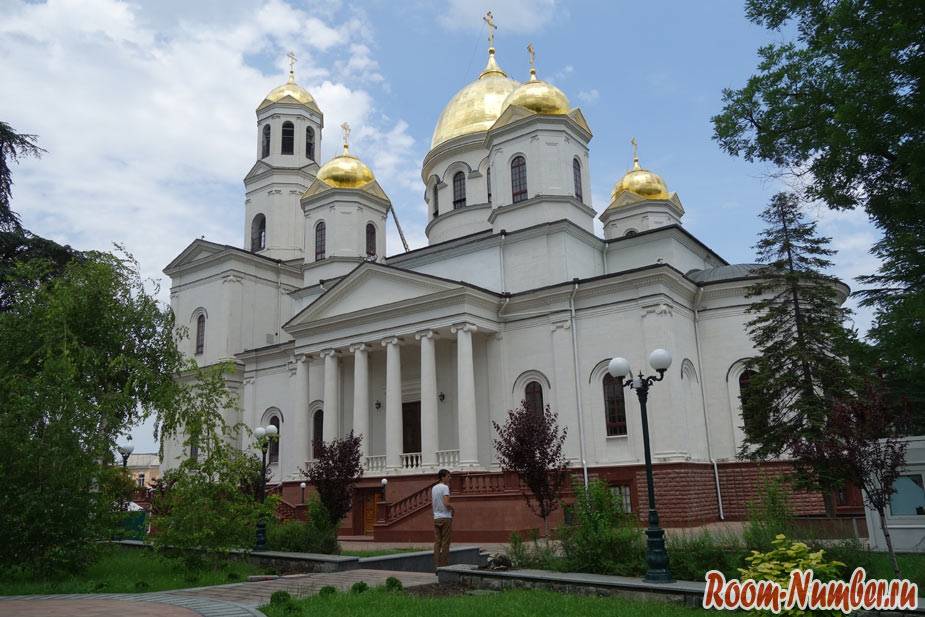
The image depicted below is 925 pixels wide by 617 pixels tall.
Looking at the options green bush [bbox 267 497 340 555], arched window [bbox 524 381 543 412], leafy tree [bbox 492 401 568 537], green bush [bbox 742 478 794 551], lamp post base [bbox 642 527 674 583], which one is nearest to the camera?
lamp post base [bbox 642 527 674 583]

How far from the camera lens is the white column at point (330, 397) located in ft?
96.1

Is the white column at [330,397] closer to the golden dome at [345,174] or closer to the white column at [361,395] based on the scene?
the white column at [361,395]

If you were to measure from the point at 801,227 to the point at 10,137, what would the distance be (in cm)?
2414

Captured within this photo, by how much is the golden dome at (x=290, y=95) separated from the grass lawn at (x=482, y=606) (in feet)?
114

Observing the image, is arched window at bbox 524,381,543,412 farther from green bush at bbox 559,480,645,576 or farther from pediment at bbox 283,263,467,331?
green bush at bbox 559,480,645,576

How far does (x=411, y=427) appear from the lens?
99.1ft

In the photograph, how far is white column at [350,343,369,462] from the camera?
28.2 m

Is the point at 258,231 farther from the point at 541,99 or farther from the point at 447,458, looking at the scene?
the point at 447,458

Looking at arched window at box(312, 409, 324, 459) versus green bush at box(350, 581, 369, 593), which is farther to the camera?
arched window at box(312, 409, 324, 459)

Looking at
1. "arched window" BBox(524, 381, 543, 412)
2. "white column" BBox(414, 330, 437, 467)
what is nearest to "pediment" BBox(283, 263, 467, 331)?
"white column" BBox(414, 330, 437, 467)

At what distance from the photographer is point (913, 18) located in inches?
419

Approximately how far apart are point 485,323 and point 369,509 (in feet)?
25.7

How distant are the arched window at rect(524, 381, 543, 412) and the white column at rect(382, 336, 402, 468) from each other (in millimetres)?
4675

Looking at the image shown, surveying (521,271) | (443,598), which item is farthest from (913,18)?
(521,271)
